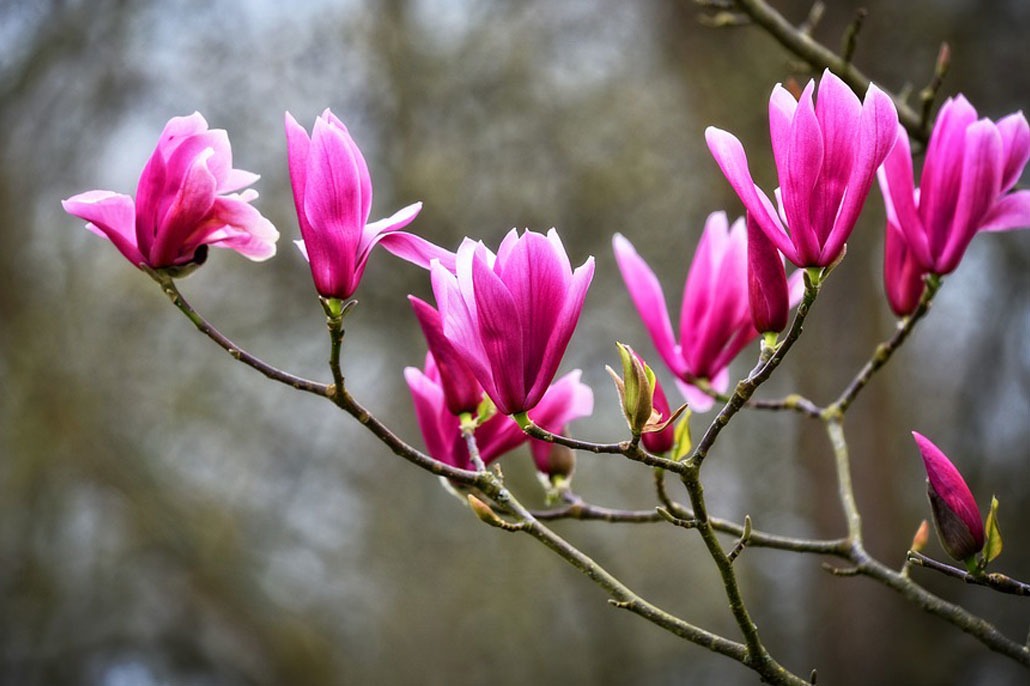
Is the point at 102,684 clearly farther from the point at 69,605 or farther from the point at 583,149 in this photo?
the point at 583,149

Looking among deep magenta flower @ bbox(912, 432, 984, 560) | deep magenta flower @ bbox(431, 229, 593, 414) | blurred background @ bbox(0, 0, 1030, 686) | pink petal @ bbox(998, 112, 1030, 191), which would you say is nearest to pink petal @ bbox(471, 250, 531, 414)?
deep magenta flower @ bbox(431, 229, 593, 414)

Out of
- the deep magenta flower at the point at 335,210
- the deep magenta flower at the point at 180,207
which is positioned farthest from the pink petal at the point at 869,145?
the deep magenta flower at the point at 180,207

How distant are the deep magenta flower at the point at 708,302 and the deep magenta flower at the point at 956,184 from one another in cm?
13

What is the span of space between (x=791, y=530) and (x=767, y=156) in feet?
6.09

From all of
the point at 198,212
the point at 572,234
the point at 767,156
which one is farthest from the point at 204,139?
the point at 572,234

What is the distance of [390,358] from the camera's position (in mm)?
3889

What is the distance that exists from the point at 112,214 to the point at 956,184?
53 cm

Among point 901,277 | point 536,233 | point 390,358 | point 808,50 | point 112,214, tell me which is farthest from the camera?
point 390,358

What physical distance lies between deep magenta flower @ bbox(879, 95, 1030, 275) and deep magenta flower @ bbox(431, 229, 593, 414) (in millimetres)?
257

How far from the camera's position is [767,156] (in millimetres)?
3188

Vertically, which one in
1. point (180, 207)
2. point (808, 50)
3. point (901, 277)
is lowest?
point (180, 207)

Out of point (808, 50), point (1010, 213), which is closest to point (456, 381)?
point (1010, 213)

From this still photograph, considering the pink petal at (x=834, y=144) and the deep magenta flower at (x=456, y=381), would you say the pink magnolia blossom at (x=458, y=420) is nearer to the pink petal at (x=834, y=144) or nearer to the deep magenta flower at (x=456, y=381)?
the deep magenta flower at (x=456, y=381)

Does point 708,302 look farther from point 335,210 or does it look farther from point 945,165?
point 335,210
